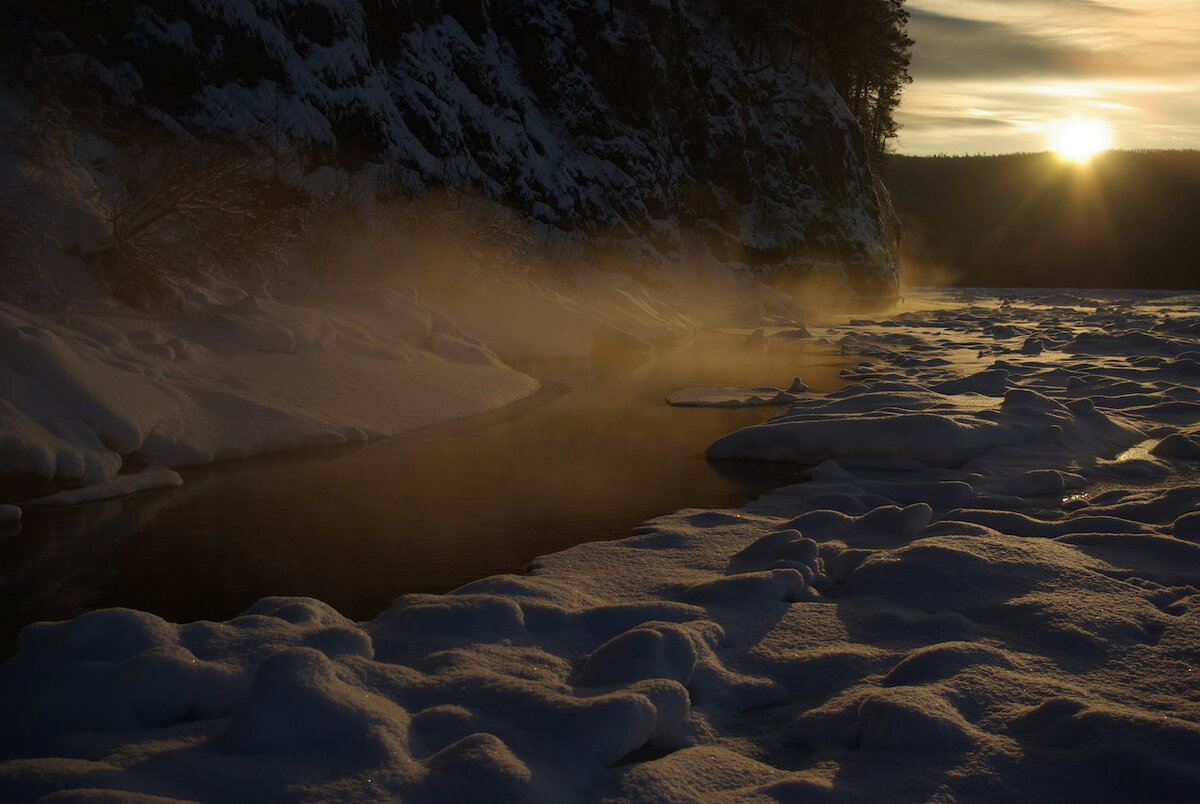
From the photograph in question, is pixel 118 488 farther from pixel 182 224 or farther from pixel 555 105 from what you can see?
pixel 555 105

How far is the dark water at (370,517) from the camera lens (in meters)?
4.32

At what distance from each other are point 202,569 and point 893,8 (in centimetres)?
4043

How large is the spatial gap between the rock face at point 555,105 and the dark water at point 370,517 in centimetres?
728

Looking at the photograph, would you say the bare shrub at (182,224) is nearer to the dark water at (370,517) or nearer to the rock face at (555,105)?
the rock face at (555,105)

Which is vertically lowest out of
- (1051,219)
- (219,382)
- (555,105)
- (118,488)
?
(118,488)

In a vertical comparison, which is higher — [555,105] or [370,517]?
[555,105]

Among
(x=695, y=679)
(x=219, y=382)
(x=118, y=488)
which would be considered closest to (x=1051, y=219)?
(x=219, y=382)

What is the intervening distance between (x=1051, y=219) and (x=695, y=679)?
10672 cm

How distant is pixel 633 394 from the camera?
10.7 metres

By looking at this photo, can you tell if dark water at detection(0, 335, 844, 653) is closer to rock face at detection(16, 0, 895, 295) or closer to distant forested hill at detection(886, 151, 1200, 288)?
rock face at detection(16, 0, 895, 295)

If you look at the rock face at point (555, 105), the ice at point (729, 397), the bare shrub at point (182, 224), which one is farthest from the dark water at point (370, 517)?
the rock face at point (555, 105)

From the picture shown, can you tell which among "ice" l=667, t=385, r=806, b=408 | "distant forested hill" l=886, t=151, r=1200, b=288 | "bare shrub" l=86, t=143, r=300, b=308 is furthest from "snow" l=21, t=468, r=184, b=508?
"distant forested hill" l=886, t=151, r=1200, b=288

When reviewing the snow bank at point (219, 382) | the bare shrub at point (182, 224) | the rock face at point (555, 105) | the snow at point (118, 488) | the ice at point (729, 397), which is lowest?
the ice at point (729, 397)

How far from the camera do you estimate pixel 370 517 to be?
18.0 ft
